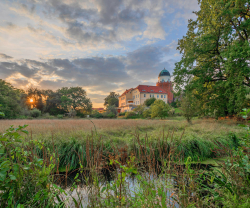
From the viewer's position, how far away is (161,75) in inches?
2344

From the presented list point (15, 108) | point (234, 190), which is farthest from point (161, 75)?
point (234, 190)

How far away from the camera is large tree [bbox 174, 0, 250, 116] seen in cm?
903

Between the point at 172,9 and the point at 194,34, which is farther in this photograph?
the point at 194,34

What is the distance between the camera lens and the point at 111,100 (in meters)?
62.9

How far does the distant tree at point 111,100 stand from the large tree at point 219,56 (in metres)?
50.8

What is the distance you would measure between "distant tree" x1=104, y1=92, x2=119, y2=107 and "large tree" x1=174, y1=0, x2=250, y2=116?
50.8m

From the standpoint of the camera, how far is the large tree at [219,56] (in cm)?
903

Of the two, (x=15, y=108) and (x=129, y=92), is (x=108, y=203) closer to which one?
(x=15, y=108)

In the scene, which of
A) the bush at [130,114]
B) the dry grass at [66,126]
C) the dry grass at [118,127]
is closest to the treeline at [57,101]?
the bush at [130,114]

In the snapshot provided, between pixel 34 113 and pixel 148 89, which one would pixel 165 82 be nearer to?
pixel 148 89

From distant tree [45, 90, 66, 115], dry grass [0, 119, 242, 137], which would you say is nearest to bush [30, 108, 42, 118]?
distant tree [45, 90, 66, 115]

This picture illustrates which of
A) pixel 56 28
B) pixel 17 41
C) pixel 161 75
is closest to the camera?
pixel 17 41

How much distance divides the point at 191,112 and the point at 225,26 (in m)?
7.60

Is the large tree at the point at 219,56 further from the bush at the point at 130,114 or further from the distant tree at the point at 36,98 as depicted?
the distant tree at the point at 36,98
